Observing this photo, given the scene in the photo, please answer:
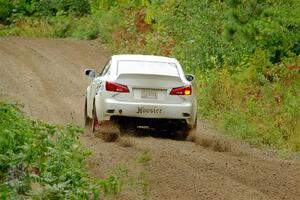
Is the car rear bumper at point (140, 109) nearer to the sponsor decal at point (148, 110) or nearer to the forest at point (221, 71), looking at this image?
the sponsor decal at point (148, 110)

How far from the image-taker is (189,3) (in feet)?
88.1

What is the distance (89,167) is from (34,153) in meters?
1.54

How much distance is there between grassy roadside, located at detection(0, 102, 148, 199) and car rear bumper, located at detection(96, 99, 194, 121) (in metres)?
2.95

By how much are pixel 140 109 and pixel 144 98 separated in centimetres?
19

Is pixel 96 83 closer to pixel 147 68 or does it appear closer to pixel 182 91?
pixel 147 68

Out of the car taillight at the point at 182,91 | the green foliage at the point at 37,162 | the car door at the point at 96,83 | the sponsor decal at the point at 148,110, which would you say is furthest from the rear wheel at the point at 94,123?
the green foliage at the point at 37,162

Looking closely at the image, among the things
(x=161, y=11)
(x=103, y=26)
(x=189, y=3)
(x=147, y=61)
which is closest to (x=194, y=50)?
(x=189, y=3)

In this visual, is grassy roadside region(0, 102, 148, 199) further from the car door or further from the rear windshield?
the car door

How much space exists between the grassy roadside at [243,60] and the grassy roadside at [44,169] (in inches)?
215

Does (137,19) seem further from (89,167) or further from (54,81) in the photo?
(89,167)

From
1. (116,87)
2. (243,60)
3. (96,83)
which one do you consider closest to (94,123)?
(96,83)

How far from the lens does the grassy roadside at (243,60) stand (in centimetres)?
1695

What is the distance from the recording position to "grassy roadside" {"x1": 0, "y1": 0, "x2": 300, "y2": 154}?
1695 cm

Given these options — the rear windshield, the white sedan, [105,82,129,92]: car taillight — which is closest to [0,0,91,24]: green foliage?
the rear windshield
